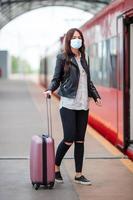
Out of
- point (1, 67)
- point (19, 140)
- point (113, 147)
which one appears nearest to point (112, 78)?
point (113, 147)

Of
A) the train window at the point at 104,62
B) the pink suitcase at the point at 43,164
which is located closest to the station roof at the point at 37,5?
the train window at the point at 104,62

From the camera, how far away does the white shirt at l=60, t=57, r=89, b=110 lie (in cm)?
656

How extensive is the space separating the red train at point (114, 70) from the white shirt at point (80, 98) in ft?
6.98

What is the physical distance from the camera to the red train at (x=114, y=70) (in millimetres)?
8867

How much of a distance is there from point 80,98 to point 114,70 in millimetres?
3757

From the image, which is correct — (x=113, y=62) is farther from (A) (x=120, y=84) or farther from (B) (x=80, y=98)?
(B) (x=80, y=98)

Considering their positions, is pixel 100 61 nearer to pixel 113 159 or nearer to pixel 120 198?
pixel 113 159

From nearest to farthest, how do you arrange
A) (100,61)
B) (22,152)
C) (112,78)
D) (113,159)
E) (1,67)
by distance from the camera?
(113,159) → (22,152) → (112,78) → (100,61) → (1,67)

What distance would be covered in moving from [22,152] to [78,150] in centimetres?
286

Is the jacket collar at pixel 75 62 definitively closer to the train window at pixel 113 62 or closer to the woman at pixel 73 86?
the woman at pixel 73 86

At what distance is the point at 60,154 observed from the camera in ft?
22.4

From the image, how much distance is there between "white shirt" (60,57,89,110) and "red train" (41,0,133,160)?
213 centimetres

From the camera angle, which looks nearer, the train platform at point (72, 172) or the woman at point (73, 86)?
the train platform at point (72, 172)

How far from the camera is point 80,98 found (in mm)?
6582
